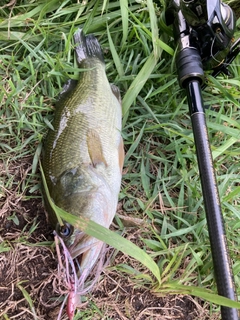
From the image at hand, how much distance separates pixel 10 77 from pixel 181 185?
5.30 feet

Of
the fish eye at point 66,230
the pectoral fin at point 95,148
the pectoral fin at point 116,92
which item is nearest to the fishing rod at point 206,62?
the pectoral fin at point 116,92

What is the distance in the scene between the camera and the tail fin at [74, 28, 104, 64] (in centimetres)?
319

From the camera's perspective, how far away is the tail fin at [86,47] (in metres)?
3.19

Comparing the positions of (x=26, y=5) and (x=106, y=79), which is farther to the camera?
(x=26, y=5)

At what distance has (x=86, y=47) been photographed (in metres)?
3.21

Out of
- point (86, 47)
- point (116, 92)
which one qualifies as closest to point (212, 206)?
point (116, 92)

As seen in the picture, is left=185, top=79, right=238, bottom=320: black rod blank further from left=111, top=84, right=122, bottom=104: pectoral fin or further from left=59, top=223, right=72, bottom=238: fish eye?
left=59, top=223, right=72, bottom=238: fish eye

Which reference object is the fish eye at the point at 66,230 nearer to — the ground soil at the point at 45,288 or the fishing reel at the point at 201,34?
the ground soil at the point at 45,288

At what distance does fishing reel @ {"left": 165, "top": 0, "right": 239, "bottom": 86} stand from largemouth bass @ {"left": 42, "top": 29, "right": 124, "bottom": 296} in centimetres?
62

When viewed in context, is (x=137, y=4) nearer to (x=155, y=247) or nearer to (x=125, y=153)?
(x=125, y=153)

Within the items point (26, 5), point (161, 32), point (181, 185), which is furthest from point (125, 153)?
point (26, 5)

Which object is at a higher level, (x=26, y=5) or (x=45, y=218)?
(x=26, y=5)

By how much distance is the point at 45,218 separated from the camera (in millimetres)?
2896

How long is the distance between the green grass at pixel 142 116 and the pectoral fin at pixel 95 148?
1.26 ft
